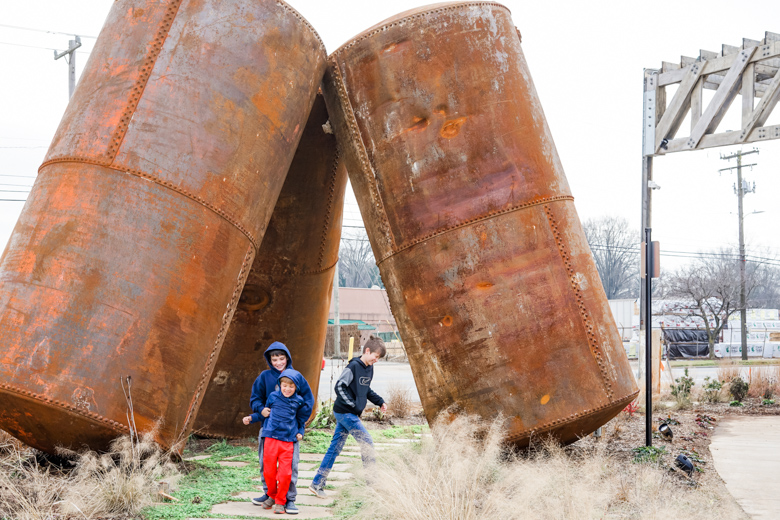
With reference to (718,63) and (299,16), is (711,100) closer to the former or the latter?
(718,63)

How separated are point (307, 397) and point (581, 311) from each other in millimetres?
2471

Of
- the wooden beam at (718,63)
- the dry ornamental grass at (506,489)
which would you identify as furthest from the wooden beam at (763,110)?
the dry ornamental grass at (506,489)

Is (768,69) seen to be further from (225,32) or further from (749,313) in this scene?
(749,313)

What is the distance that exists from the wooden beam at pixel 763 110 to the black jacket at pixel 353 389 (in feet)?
23.2

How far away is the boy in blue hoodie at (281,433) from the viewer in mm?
4840

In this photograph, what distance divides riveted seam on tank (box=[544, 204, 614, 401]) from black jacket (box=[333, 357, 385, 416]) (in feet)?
6.36

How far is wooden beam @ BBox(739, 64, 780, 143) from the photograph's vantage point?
365 inches

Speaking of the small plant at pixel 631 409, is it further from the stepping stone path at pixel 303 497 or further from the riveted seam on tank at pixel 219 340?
the riveted seam on tank at pixel 219 340

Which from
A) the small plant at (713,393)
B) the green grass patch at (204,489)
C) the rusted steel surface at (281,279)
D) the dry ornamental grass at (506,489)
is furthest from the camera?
the small plant at (713,393)

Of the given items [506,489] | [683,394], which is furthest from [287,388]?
[683,394]

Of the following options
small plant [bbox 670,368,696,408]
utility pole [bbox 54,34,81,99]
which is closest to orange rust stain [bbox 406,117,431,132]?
small plant [bbox 670,368,696,408]

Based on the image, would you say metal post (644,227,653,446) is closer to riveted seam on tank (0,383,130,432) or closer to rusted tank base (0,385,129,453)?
rusted tank base (0,385,129,453)

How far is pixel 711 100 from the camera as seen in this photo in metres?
9.98

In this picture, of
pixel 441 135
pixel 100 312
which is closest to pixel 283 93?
pixel 441 135
